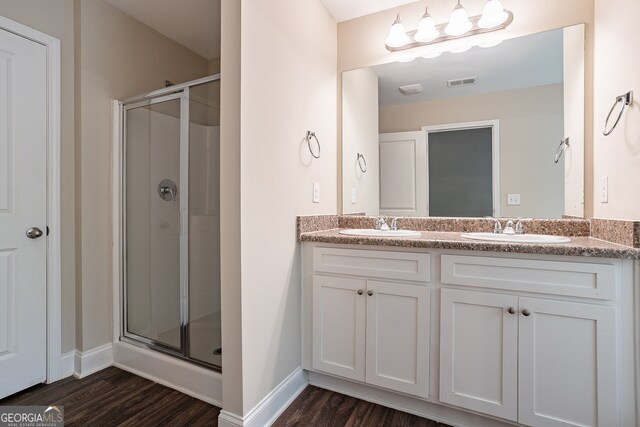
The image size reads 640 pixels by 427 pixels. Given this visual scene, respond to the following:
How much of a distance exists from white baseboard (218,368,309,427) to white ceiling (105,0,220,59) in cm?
247

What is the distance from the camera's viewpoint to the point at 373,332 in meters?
1.61

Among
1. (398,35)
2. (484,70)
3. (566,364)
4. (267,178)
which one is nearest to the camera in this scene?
(566,364)

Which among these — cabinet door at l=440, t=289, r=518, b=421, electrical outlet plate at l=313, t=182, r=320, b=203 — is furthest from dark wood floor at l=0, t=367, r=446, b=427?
electrical outlet plate at l=313, t=182, r=320, b=203

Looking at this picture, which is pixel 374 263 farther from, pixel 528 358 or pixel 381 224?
pixel 528 358

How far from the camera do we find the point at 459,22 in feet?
5.97

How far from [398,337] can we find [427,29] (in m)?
1.81

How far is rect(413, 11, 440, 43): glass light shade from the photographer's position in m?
1.90

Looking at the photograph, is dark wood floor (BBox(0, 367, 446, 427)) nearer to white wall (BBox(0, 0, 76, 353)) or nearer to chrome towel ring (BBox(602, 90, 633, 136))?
white wall (BBox(0, 0, 76, 353))

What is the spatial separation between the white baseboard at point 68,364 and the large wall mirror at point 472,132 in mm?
2017

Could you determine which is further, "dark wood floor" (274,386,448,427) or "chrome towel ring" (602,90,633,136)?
"dark wood floor" (274,386,448,427)

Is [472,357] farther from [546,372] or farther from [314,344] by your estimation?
[314,344]

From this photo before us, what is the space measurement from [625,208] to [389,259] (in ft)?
3.21

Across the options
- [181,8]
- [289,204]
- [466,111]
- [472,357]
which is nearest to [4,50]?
[181,8]
